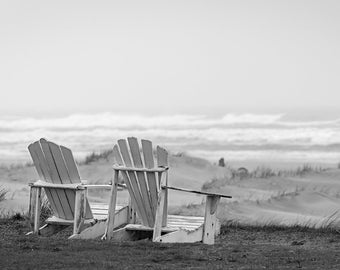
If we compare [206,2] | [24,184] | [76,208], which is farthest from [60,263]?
[206,2]

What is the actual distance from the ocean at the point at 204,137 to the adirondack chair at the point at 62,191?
19.3 metres

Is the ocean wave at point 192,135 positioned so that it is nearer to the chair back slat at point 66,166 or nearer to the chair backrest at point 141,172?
the chair back slat at point 66,166

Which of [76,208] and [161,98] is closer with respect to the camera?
[76,208]

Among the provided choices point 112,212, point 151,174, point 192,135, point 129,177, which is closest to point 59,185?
point 112,212

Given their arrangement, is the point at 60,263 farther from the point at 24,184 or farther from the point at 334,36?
the point at 334,36

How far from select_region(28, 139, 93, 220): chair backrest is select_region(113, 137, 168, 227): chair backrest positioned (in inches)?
17.7

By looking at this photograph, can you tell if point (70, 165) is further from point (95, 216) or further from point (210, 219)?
point (210, 219)

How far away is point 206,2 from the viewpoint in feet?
615

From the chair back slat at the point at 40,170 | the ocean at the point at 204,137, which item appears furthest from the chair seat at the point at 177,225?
the ocean at the point at 204,137

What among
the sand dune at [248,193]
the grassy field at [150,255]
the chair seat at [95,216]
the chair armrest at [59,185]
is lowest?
the sand dune at [248,193]

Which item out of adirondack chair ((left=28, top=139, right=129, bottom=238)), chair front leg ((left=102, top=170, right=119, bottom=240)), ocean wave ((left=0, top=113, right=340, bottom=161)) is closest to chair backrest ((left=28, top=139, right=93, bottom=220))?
adirondack chair ((left=28, top=139, right=129, bottom=238))

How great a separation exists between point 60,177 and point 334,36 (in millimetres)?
128555

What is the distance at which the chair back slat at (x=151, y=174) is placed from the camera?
11.0 metres

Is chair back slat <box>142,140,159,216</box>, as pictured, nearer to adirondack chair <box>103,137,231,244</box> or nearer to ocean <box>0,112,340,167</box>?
adirondack chair <box>103,137,231,244</box>
